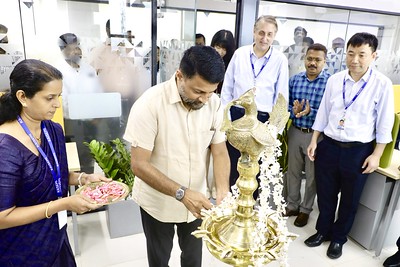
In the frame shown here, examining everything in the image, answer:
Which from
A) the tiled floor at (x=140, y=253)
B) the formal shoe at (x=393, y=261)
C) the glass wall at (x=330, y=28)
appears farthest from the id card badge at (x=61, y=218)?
the glass wall at (x=330, y=28)

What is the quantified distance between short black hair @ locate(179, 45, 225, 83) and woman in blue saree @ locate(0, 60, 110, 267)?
518mm

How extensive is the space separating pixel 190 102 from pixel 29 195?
720 mm

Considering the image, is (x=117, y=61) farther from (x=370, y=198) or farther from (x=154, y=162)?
(x=370, y=198)

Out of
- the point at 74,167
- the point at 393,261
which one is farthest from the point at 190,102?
the point at 393,261

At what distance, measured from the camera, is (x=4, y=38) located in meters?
2.27

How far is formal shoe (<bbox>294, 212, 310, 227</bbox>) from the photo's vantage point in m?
2.76

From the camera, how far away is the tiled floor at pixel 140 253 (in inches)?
89.3

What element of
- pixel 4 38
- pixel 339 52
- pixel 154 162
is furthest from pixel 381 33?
pixel 4 38

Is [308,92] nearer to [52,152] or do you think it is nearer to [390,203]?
[390,203]

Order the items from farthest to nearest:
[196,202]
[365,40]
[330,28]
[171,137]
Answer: [330,28], [365,40], [171,137], [196,202]

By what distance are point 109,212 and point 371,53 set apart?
2.20m

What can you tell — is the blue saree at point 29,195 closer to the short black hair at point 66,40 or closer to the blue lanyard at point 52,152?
the blue lanyard at point 52,152

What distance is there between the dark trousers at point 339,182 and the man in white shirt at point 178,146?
105 centimetres

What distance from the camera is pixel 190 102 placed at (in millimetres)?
1308
